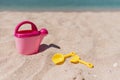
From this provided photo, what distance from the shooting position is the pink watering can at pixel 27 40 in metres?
2.44

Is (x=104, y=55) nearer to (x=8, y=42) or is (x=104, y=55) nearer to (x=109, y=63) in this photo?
(x=109, y=63)

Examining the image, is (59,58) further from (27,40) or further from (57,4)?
(57,4)

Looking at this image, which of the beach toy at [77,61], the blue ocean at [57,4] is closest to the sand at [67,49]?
the beach toy at [77,61]

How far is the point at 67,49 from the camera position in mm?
2680

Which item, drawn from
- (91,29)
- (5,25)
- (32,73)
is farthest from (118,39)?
(5,25)

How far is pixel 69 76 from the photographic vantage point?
2.18 m

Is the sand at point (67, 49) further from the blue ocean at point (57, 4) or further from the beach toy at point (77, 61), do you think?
the blue ocean at point (57, 4)

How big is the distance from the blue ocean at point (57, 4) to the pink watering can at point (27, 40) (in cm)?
247

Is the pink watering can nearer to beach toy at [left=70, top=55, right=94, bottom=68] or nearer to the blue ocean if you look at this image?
beach toy at [left=70, top=55, right=94, bottom=68]

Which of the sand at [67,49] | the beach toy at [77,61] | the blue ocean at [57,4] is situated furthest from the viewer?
the blue ocean at [57,4]

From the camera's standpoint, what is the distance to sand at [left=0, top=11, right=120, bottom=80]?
87.9 inches

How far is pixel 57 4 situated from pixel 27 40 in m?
3.09

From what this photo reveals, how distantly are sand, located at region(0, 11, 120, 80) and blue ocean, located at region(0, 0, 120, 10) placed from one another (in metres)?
1.17

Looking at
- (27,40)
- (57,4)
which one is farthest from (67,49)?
(57,4)
